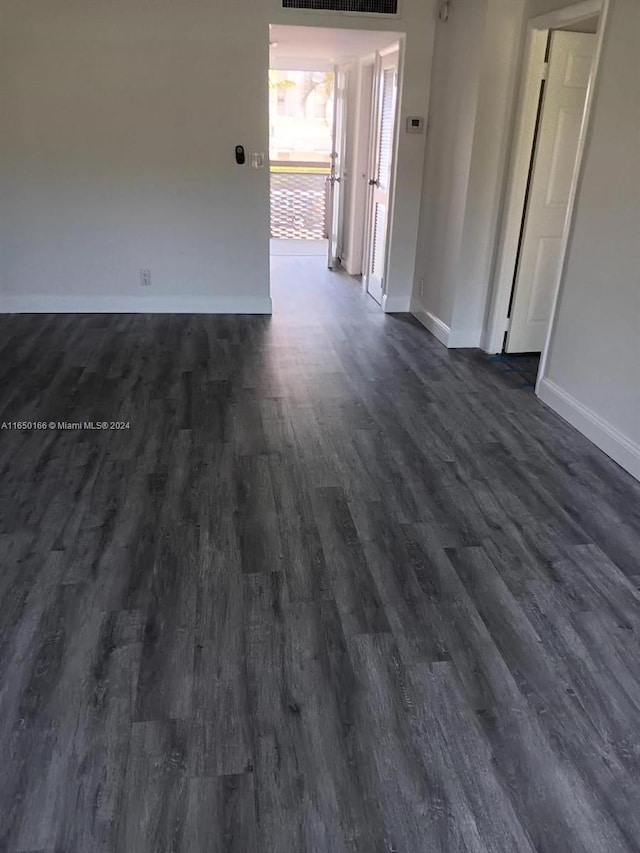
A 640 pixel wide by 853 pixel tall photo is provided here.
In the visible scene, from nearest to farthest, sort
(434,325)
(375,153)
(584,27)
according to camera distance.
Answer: (584,27)
(434,325)
(375,153)

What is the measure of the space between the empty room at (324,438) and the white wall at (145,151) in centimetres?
2

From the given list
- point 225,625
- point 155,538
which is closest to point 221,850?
point 225,625

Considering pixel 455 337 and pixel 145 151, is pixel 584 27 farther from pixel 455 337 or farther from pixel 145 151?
pixel 145 151

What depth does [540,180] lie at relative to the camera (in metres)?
4.51

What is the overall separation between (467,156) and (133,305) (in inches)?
113

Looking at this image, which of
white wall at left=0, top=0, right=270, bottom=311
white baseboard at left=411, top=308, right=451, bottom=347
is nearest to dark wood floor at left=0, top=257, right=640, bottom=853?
white baseboard at left=411, top=308, right=451, bottom=347

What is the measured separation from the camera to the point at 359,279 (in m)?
7.18

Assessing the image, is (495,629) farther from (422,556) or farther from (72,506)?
(72,506)

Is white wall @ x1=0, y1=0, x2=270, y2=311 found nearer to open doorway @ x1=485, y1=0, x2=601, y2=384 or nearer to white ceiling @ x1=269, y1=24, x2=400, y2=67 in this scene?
white ceiling @ x1=269, y1=24, x2=400, y2=67

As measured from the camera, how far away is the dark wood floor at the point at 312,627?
63.6 inches

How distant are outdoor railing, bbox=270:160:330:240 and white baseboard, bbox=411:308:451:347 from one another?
4.23 meters

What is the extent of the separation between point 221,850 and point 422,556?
4.34ft

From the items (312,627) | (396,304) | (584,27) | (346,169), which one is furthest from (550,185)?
(312,627)

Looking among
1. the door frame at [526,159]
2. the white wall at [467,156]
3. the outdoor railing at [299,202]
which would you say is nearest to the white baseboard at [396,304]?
the white wall at [467,156]
